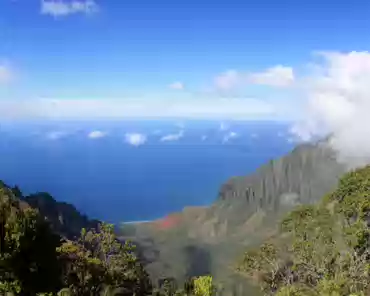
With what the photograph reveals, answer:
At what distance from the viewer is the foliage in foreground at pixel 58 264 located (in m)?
16.2

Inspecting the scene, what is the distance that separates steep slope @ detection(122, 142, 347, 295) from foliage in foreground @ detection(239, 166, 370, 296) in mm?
16071

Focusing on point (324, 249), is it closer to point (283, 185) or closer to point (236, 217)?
point (236, 217)

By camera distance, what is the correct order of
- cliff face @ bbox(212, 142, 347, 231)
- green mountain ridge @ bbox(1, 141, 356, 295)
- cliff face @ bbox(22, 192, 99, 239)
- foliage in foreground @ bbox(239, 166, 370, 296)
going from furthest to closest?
cliff face @ bbox(212, 142, 347, 231) → cliff face @ bbox(22, 192, 99, 239) → green mountain ridge @ bbox(1, 141, 356, 295) → foliage in foreground @ bbox(239, 166, 370, 296)

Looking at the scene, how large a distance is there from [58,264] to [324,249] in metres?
15.1

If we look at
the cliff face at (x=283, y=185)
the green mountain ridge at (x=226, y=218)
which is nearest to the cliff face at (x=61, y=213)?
the green mountain ridge at (x=226, y=218)

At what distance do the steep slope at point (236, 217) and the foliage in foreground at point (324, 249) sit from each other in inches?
633

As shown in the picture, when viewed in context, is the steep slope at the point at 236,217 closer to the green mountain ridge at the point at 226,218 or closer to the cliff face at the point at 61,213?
the green mountain ridge at the point at 226,218

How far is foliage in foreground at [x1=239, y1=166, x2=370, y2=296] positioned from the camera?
2336 centimetres

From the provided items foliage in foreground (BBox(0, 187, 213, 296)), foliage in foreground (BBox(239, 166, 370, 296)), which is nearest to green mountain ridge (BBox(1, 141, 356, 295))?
foliage in foreground (BBox(239, 166, 370, 296))

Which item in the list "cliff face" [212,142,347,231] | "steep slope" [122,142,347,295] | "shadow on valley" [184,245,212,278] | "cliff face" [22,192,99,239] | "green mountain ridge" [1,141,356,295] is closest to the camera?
"shadow on valley" [184,245,212,278]

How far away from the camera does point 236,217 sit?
78.9 meters

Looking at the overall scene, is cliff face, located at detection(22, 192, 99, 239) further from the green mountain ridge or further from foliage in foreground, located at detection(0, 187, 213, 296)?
foliage in foreground, located at detection(0, 187, 213, 296)

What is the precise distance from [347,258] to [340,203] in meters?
9.09

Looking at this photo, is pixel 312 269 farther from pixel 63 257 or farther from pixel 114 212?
pixel 114 212
